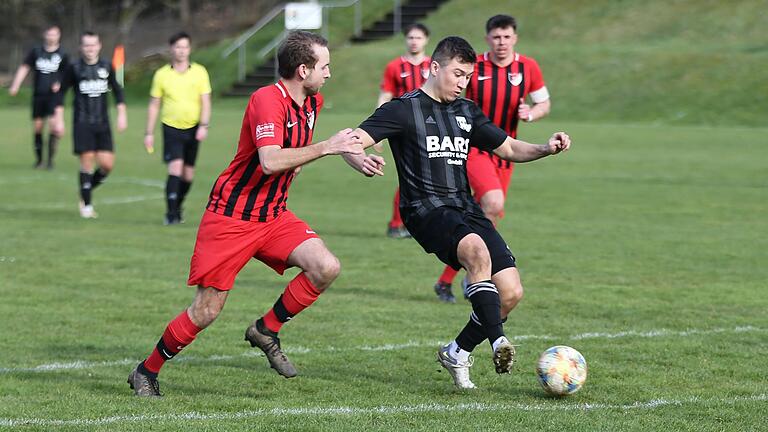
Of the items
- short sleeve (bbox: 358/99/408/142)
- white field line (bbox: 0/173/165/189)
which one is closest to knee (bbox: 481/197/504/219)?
short sleeve (bbox: 358/99/408/142)

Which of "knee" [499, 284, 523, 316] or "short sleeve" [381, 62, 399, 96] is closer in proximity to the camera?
"knee" [499, 284, 523, 316]

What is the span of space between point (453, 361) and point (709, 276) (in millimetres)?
5098

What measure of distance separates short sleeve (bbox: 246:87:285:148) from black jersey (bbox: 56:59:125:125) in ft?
31.2

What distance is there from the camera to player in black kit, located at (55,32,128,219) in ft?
52.6

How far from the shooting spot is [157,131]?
3234cm

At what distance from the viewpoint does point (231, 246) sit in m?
7.07

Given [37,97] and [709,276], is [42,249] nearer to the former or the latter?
[709,276]

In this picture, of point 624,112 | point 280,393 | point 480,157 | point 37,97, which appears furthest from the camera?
point 624,112

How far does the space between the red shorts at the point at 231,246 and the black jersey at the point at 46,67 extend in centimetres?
1680

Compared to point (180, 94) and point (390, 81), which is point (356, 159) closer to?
point (390, 81)

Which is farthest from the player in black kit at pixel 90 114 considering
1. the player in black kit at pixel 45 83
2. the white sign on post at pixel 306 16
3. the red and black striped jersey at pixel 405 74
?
the white sign on post at pixel 306 16

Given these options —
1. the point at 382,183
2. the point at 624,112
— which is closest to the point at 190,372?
the point at 382,183

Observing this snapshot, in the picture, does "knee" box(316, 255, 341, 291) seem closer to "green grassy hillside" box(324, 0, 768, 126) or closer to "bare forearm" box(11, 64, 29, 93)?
"bare forearm" box(11, 64, 29, 93)

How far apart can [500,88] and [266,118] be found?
436 cm
